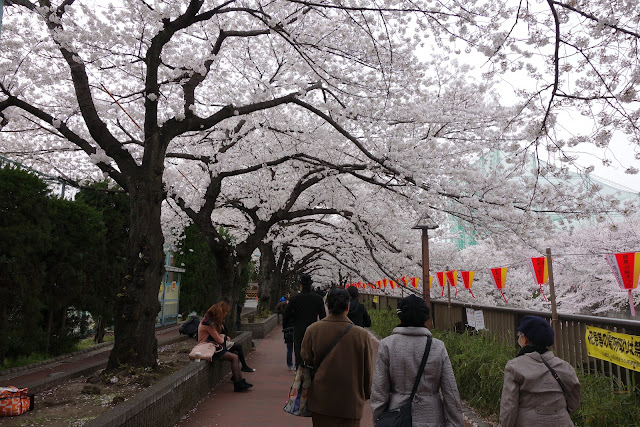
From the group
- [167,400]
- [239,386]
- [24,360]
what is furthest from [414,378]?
[24,360]

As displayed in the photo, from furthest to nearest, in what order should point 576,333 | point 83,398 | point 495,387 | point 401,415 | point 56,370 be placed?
point 56,370 < point 576,333 < point 495,387 < point 83,398 < point 401,415

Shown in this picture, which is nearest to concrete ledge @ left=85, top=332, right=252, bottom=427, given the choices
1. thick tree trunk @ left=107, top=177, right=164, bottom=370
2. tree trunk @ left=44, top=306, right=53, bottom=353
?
thick tree trunk @ left=107, top=177, right=164, bottom=370

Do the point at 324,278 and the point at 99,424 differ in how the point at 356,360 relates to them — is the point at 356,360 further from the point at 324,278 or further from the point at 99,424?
the point at 324,278

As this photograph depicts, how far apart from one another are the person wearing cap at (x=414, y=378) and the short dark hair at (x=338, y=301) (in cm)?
77

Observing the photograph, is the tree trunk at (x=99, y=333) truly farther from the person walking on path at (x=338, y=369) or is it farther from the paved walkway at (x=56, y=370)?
the person walking on path at (x=338, y=369)

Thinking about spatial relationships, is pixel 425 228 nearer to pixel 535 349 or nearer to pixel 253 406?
pixel 253 406

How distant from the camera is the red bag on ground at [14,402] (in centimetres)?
468

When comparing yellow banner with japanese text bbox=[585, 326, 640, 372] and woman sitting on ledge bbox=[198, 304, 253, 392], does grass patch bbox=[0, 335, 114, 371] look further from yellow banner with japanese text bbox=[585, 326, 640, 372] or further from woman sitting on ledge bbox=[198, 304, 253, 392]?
yellow banner with japanese text bbox=[585, 326, 640, 372]

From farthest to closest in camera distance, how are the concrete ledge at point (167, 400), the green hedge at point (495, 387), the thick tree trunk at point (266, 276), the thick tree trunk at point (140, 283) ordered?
the thick tree trunk at point (266, 276) → the thick tree trunk at point (140, 283) → the green hedge at point (495, 387) → the concrete ledge at point (167, 400)

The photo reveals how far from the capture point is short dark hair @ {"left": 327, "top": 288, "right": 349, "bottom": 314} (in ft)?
12.4

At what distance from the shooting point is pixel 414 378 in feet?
9.64

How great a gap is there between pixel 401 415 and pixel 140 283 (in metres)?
4.94

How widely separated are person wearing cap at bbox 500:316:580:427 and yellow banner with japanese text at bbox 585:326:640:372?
2.55m

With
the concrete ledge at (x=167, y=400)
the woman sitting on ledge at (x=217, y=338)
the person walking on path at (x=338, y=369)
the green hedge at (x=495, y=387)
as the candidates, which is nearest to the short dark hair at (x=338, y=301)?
the person walking on path at (x=338, y=369)
